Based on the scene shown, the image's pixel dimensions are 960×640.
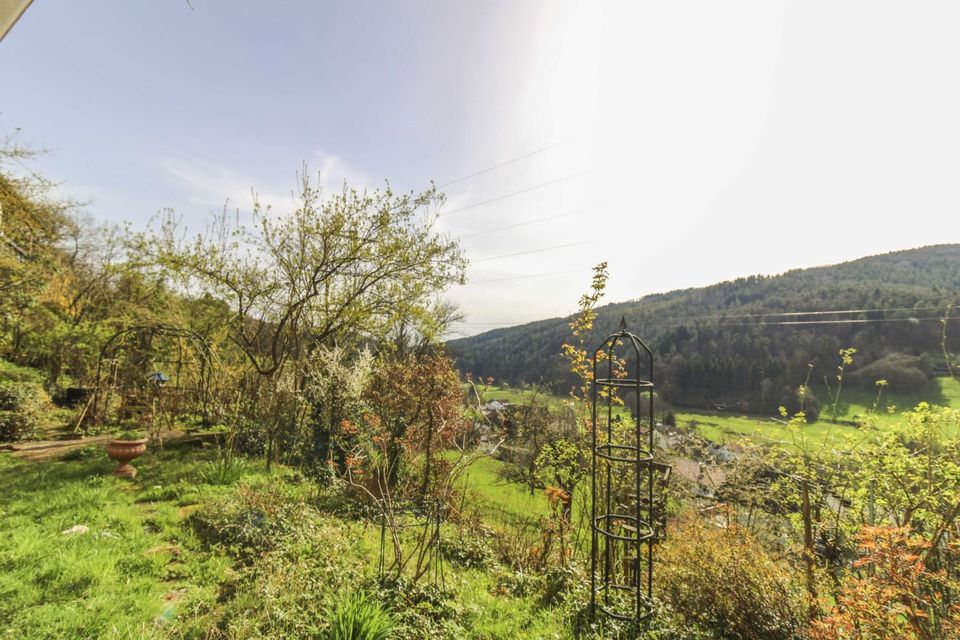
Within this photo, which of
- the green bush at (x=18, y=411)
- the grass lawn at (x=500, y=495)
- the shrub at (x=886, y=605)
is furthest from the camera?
the grass lawn at (x=500, y=495)

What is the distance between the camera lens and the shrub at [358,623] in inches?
119

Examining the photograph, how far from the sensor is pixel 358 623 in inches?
122

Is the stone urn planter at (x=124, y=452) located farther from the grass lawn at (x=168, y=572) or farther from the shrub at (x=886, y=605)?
the shrub at (x=886, y=605)

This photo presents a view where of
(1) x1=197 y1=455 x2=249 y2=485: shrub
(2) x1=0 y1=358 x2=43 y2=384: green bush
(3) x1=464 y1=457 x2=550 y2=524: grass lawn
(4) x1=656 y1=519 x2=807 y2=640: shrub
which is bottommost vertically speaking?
(3) x1=464 y1=457 x2=550 y2=524: grass lawn

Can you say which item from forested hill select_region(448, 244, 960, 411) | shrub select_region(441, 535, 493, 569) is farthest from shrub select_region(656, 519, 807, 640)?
forested hill select_region(448, 244, 960, 411)

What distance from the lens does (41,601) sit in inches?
136

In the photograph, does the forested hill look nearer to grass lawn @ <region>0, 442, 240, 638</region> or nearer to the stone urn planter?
the stone urn planter

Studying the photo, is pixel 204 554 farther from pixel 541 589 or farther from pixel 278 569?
pixel 541 589

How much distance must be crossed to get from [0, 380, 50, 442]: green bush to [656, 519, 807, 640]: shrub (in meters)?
12.7

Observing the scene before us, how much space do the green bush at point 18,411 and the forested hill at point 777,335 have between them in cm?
1887

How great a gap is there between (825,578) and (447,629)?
3708 mm

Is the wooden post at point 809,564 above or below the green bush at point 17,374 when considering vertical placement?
below

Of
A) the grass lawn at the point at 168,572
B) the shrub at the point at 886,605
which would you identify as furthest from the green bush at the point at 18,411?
the shrub at the point at 886,605

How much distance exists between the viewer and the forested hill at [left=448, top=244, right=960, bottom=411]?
28594 millimetres
